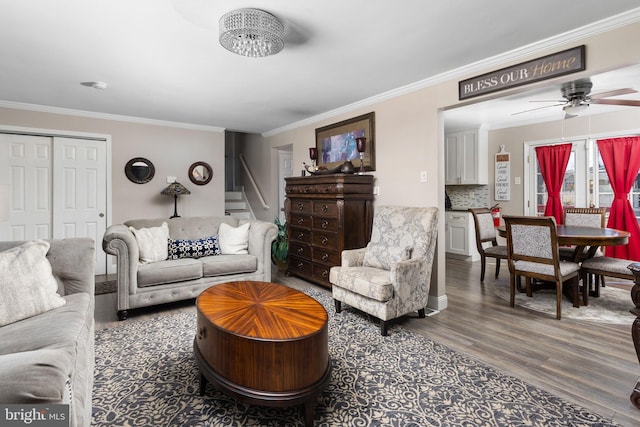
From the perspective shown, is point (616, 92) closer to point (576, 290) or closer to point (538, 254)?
point (538, 254)

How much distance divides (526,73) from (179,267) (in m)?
3.55

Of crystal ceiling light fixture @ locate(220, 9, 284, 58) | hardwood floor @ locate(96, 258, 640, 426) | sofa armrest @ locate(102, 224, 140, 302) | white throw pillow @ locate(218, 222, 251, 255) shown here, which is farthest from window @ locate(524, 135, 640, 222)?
sofa armrest @ locate(102, 224, 140, 302)

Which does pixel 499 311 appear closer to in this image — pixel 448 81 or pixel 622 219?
pixel 448 81

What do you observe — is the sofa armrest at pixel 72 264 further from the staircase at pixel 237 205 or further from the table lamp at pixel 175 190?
the staircase at pixel 237 205

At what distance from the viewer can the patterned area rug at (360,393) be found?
5.62 ft

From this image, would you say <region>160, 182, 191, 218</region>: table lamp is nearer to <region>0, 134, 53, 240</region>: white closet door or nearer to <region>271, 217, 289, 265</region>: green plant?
<region>0, 134, 53, 240</region>: white closet door

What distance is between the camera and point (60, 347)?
142 cm

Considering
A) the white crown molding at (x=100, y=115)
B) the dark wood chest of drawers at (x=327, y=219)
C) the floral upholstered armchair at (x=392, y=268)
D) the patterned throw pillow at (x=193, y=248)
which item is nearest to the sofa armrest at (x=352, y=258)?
the floral upholstered armchair at (x=392, y=268)

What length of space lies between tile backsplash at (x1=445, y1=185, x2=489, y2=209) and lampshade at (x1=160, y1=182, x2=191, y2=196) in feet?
15.8

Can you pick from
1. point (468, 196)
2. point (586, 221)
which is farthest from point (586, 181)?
point (468, 196)

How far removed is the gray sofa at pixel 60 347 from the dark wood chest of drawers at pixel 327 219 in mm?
2313

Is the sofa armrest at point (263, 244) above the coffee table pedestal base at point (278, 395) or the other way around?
above

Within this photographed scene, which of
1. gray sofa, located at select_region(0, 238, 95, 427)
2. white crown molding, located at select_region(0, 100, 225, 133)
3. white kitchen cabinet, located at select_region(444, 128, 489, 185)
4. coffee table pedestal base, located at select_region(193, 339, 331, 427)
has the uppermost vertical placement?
white crown molding, located at select_region(0, 100, 225, 133)

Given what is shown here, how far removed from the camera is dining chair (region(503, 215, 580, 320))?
311 cm
